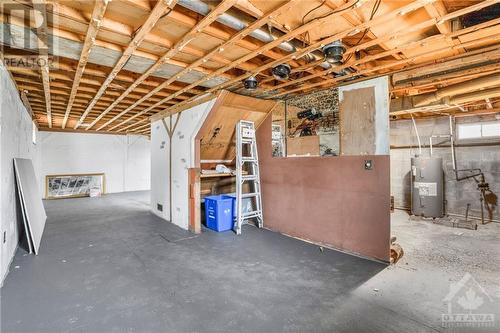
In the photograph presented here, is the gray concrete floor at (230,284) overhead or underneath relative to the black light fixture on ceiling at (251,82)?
underneath

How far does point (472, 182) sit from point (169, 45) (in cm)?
696

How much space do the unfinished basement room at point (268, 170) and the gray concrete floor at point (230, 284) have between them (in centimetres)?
2

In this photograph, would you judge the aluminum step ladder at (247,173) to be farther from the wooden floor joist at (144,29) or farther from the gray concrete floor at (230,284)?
the wooden floor joist at (144,29)

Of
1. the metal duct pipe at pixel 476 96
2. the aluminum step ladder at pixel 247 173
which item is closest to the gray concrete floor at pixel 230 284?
the aluminum step ladder at pixel 247 173

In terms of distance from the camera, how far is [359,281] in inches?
102

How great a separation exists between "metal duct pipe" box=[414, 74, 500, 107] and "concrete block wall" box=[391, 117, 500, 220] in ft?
8.88

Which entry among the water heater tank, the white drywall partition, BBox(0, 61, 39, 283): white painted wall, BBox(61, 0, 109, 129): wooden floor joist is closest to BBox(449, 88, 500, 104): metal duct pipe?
the white drywall partition

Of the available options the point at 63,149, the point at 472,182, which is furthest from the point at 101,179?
the point at 472,182

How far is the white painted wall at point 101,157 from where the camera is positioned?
843 centimetres

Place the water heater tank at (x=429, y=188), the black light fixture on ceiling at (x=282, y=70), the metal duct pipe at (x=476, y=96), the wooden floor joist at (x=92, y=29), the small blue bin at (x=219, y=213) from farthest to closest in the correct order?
the water heater tank at (x=429, y=188) < the small blue bin at (x=219, y=213) < the metal duct pipe at (x=476, y=96) < the black light fixture on ceiling at (x=282, y=70) < the wooden floor joist at (x=92, y=29)

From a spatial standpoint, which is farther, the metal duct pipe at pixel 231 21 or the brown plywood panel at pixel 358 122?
the brown plywood panel at pixel 358 122

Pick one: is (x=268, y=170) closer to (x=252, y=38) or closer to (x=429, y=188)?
(x=252, y=38)

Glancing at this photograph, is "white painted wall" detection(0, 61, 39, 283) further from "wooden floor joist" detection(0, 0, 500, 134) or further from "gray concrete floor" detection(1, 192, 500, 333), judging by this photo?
"wooden floor joist" detection(0, 0, 500, 134)

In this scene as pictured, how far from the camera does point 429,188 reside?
5.62 metres
